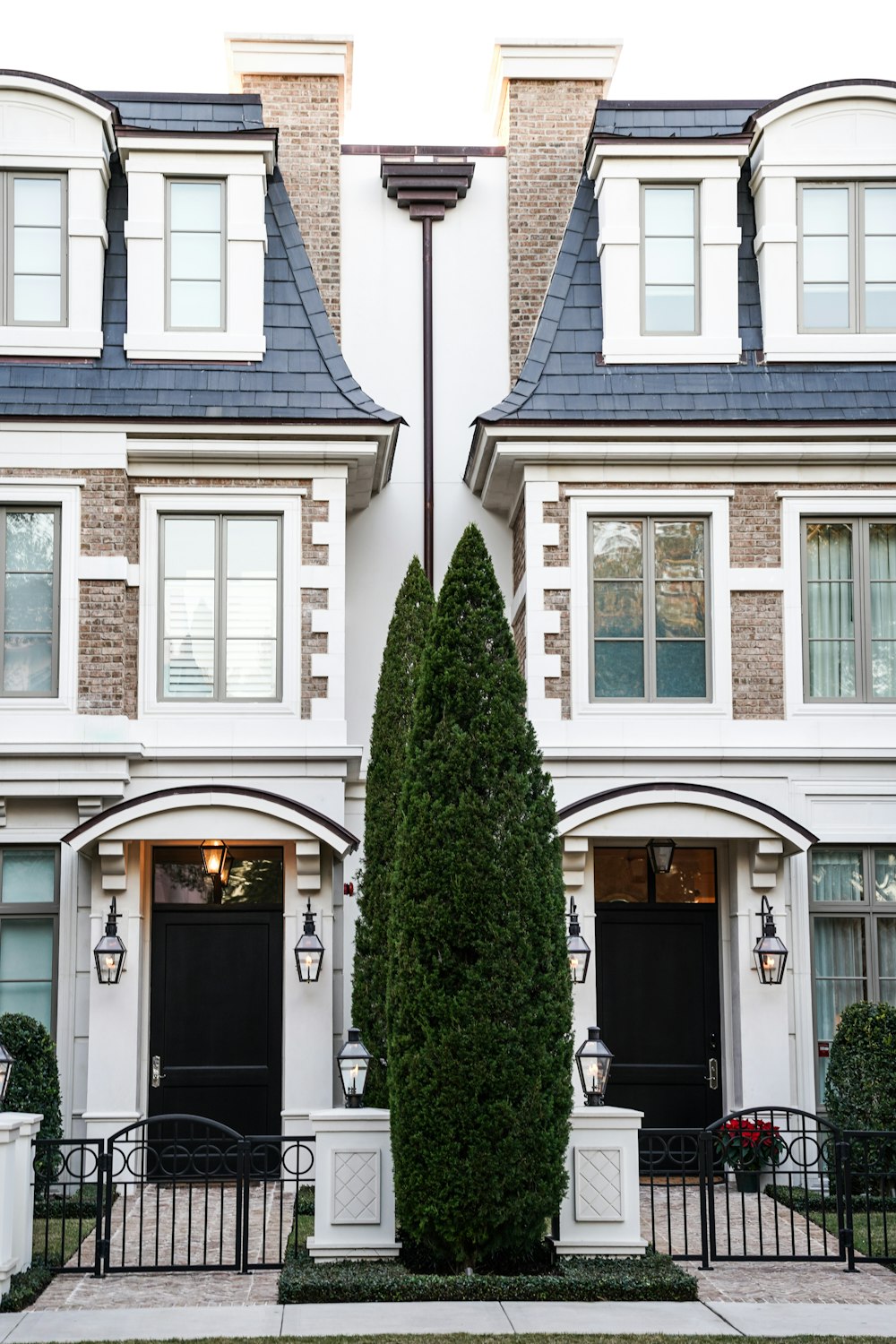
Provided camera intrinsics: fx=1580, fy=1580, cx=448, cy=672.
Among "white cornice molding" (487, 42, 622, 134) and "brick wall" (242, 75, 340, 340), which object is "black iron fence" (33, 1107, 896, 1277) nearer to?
"brick wall" (242, 75, 340, 340)

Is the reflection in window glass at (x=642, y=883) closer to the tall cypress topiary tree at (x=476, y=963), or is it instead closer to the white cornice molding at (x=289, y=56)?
the tall cypress topiary tree at (x=476, y=963)

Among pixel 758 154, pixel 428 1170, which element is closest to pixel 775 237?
pixel 758 154

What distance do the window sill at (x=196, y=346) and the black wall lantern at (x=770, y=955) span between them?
23.3 ft

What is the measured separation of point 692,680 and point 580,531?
1735 millimetres

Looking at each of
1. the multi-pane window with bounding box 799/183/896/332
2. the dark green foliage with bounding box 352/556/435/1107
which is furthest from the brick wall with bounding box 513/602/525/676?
the multi-pane window with bounding box 799/183/896/332

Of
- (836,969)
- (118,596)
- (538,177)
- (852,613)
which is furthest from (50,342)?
(836,969)

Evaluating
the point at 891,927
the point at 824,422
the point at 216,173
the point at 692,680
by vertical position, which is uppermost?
the point at 216,173

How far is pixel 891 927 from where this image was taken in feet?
48.0

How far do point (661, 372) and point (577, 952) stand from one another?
18.3 ft

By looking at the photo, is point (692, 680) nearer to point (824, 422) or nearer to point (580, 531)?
point (580, 531)

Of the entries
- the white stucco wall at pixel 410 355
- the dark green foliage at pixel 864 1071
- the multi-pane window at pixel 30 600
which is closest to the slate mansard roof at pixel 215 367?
the multi-pane window at pixel 30 600

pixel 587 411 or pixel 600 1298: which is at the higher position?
pixel 587 411

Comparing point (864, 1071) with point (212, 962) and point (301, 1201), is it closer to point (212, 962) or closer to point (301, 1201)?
point (301, 1201)

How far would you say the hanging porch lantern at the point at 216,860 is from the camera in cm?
1455
